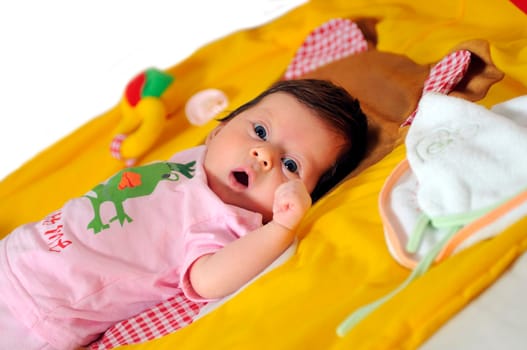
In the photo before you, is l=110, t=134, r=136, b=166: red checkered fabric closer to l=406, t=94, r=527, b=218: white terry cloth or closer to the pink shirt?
the pink shirt

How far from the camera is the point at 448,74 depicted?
1307 millimetres

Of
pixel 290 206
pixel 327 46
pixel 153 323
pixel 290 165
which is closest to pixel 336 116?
pixel 290 165

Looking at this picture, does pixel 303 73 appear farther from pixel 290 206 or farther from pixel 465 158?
pixel 465 158

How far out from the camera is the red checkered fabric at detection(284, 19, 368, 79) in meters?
1.58

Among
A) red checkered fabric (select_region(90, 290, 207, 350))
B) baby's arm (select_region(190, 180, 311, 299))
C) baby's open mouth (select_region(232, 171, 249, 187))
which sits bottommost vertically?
red checkered fabric (select_region(90, 290, 207, 350))

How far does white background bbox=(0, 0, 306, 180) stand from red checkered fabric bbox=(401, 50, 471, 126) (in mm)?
829

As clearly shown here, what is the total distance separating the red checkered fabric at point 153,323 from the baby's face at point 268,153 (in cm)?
19

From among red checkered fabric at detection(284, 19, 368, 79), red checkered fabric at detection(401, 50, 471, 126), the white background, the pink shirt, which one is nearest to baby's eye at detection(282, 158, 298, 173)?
the pink shirt

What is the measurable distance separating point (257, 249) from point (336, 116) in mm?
321

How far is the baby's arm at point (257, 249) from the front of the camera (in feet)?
3.55

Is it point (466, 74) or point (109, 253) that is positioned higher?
point (109, 253)

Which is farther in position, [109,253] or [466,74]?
[466,74]

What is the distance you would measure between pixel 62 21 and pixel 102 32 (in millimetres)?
129

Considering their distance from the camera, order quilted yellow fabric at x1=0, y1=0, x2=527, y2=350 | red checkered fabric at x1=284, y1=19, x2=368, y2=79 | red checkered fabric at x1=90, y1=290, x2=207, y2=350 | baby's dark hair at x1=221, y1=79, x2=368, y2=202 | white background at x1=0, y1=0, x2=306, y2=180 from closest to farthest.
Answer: quilted yellow fabric at x1=0, y1=0, x2=527, y2=350 < red checkered fabric at x1=90, y1=290, x2=207, y2=350 < baby's dark hair at x1=221, y1=79, x2=368, y2=202 < red checkered fabric at x1=284, y1=19, x2=368, y2=79 < white background at x1=0, y1=0, x2=306, y2=180
